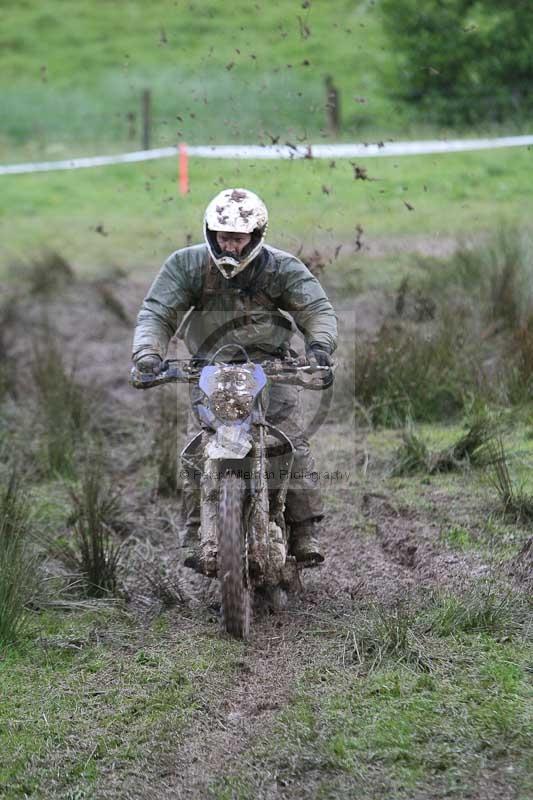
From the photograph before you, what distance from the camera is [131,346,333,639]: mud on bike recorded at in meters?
4.91

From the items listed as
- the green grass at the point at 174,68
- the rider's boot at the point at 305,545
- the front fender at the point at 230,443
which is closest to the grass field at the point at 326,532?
the rider's boot at the point at 305,545

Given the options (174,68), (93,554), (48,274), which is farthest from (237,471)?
(174,68)

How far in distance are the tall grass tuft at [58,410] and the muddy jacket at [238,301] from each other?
2.51m

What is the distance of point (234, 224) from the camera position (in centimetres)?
534

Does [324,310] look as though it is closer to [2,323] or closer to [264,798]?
[264,798]

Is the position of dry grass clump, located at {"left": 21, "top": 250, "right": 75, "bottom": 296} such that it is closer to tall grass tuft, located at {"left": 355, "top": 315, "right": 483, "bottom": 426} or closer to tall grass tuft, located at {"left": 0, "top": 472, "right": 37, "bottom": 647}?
tall grass tuft, located at {"left": 355, "top": 315, "right": 483, "bottom": 426}

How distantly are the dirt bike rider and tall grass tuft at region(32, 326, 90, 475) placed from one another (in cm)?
243

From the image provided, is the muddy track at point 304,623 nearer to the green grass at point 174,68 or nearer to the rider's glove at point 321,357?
the rider's glove at point 321,357

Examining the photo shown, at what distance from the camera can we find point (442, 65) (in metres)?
19.3

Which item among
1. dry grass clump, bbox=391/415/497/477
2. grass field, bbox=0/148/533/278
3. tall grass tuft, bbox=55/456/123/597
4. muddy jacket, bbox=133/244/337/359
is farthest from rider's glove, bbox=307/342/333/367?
grass field, bbox=0/148/533/278

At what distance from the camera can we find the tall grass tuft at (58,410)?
26.6 feet

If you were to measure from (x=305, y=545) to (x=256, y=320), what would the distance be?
112 cm

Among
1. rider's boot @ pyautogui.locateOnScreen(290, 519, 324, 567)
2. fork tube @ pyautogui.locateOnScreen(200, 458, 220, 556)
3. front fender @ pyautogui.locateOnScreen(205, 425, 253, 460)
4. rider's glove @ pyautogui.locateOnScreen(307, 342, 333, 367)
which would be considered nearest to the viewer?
front fender @ pyautogui.locateOnScreen(205, 425, 253, 460)

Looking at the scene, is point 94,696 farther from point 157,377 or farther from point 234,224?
point 234,224
